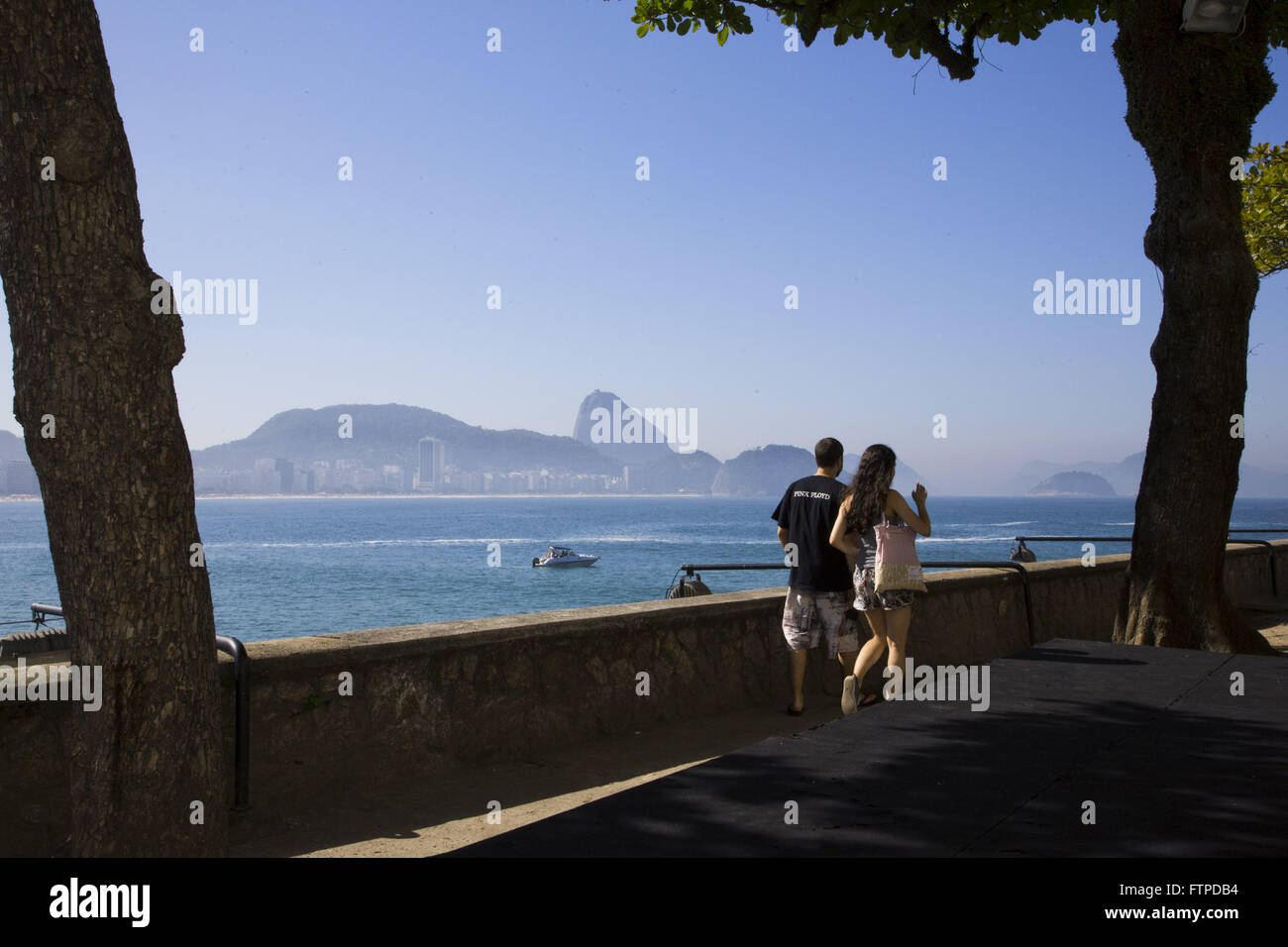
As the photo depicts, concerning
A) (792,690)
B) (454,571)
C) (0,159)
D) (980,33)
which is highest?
(980,33)

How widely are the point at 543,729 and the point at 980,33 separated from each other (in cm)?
743

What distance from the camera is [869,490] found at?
6.52 m

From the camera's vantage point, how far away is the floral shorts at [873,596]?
652 cm

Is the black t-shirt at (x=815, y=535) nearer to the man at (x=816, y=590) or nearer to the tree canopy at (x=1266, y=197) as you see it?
the man at (x=816, y=590)

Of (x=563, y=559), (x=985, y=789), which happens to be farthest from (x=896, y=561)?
(x=563, y=559)

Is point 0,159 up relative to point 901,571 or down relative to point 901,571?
up

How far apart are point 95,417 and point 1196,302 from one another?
7.18 metres

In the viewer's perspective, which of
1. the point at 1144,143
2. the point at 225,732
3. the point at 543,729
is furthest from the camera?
the point at 1144,143

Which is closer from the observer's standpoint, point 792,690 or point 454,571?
point 792,690

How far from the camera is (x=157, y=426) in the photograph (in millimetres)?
3352

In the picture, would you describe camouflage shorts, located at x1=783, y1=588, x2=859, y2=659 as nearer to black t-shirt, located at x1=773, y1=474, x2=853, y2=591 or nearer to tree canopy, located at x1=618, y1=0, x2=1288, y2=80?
black t-shirt, located at x1=773, y1=474, x2=853, y2=591

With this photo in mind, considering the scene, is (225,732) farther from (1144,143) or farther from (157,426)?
(1144,143)

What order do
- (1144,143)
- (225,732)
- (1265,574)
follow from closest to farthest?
(225,732)
(1144,143)
(1265,574)
